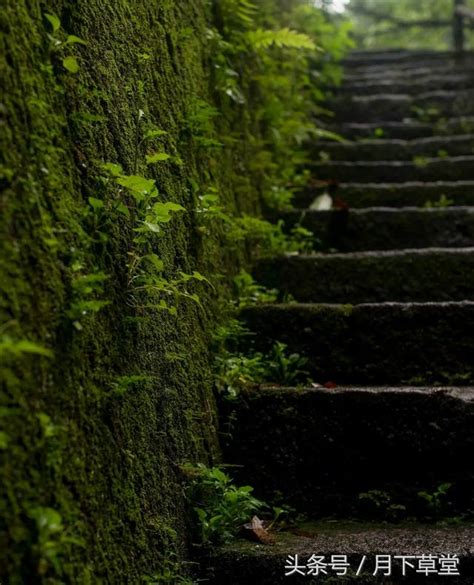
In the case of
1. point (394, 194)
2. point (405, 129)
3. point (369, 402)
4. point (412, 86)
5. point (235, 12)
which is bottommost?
point (369, 402)

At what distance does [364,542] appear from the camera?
7.73 ft

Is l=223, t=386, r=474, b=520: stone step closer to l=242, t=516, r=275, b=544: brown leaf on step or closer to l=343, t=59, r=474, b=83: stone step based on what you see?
l=242, t=516, r=275, b=544: brown leaf on step

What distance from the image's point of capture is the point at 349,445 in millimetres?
2771

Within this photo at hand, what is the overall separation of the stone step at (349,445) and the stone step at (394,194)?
79.9 inches

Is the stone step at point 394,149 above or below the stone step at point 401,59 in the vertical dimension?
below

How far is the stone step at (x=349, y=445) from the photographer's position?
2717mm

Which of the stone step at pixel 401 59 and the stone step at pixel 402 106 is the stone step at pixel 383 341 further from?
the stone step at pixel 401 59

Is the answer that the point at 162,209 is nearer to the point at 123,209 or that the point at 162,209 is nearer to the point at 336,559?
the point at 123,209

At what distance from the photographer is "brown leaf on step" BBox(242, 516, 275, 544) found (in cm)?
239

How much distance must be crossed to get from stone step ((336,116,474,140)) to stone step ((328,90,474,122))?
355mm

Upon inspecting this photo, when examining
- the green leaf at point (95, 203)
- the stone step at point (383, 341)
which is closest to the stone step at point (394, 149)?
the stone step at point (383, 341)

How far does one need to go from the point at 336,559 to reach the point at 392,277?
5.66 feet

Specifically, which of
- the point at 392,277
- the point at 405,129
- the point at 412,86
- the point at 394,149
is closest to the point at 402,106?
the point at 405,129

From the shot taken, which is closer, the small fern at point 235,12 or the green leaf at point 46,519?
the green leaf at point 46,519
